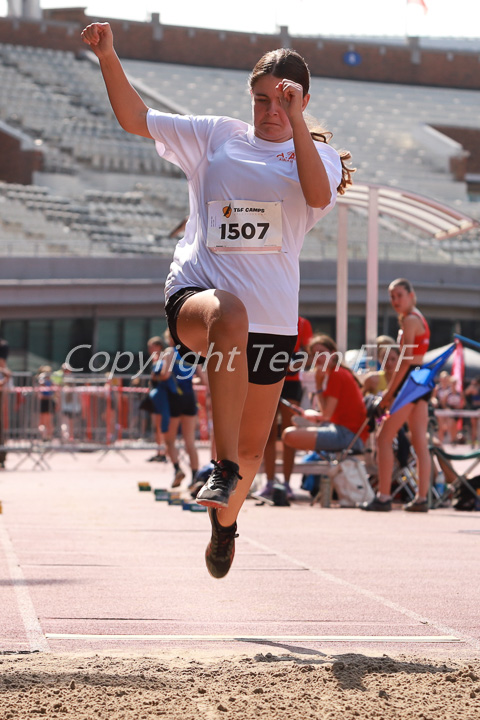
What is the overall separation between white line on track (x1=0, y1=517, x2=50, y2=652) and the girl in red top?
424 cm

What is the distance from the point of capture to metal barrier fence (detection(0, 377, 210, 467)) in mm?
19703

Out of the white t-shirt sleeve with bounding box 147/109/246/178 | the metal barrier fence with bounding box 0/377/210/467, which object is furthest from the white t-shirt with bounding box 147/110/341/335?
the metal barrier fence with bounding box 0/377/210/467

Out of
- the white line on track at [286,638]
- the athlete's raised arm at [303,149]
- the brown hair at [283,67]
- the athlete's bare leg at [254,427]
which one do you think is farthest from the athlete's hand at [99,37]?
the white line on track at [286,638]

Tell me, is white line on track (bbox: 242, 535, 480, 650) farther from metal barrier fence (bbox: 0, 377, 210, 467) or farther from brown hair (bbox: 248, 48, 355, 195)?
metal barrier fence (bbox: 0, 377, 210, 467)

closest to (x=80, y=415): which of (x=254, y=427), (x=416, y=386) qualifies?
(x=416, y=386)

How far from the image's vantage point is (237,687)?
150 inches

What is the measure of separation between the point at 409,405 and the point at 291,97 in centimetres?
654

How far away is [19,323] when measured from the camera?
32.1 m

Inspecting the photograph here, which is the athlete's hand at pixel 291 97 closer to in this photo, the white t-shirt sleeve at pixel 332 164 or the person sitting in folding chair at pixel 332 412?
the white t-shirt sleeve at pixel 332 164

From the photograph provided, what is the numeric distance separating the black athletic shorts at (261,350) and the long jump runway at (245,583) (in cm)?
104

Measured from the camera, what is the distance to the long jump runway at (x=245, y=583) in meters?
4.77

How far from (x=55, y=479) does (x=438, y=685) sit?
12.0 metres

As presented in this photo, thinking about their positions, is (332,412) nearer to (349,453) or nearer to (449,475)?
(349,453)

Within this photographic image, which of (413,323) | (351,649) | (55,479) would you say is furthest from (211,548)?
(55,479)
